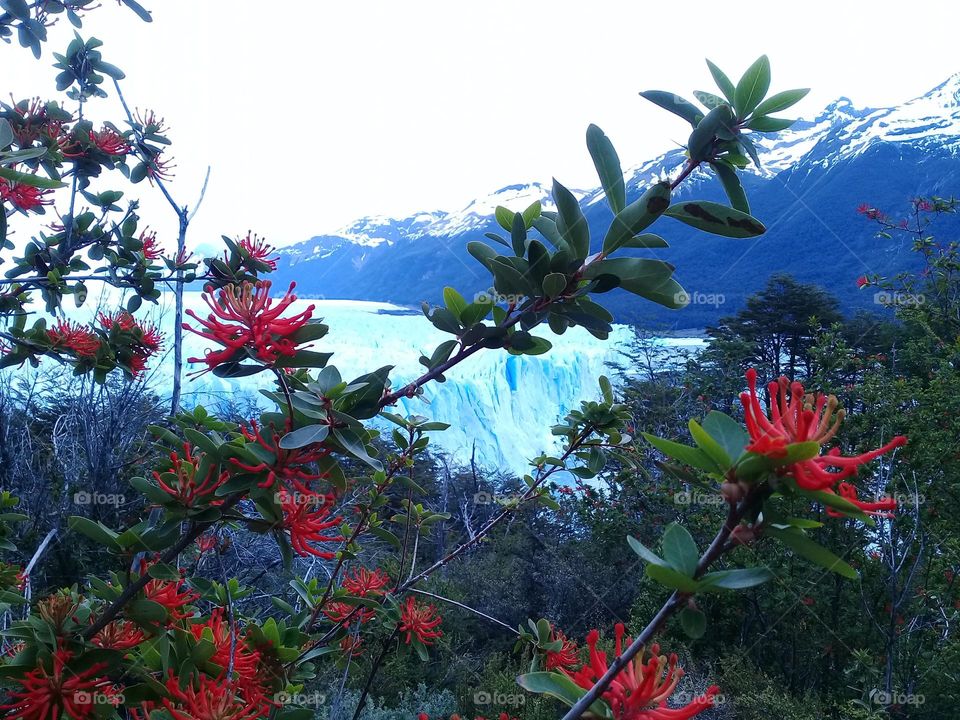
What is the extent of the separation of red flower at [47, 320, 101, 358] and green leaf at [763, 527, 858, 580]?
6.41 ft

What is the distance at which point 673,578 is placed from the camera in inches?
17.5

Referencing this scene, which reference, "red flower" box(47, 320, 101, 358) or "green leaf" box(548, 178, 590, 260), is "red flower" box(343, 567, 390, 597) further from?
"green leaf" box(548, 178, 590, 260)

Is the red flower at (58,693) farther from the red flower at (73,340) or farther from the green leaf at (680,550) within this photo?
the red flower at (73,340)

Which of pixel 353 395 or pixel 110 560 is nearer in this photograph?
pixel 353 395

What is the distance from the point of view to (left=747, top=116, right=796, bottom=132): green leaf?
650mm

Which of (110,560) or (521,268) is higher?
(521,268)

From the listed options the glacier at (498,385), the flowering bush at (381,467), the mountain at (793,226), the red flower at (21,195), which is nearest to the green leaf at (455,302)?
the flowering bush at (381,467)

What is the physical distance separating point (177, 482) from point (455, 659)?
4.02 meters

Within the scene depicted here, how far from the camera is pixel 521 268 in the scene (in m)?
0.72

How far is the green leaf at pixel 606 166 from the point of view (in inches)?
27.0

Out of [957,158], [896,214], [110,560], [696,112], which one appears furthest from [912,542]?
[957,158]

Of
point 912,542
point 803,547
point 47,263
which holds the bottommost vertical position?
point 912,542

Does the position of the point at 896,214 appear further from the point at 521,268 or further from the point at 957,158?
the point at 521,268
